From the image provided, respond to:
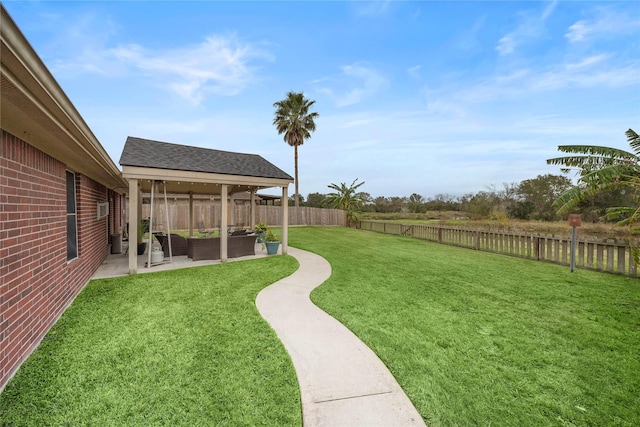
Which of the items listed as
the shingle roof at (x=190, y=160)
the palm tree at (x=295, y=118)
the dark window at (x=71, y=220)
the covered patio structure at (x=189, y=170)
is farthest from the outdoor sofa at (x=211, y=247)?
the palm tree at (x=295, y=118)

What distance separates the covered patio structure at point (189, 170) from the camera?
7156mm

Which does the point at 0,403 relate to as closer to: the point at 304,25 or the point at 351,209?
the point at 304,25

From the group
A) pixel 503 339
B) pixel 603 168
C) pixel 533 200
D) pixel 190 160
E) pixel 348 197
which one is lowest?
pixel 503 339

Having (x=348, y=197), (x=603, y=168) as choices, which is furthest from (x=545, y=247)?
(x=348, y=197)

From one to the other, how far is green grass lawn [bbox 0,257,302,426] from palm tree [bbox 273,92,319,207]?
22854 millimetres

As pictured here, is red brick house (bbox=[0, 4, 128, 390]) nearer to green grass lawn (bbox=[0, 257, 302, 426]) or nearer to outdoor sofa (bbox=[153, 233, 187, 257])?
green grass lawn (bbox=[0, 257, 302, 426])

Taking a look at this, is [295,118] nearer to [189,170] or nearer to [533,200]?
[189,170]

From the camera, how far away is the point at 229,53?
10.6 m

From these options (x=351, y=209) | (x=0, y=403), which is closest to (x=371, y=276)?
(x=0, y=403)

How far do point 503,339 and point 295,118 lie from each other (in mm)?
26270

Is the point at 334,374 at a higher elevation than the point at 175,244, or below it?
below

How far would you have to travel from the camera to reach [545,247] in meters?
9.03

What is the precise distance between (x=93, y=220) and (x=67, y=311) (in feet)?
11.5

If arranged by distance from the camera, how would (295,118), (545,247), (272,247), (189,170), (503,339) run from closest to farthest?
1. (503,339)
2. (189,170)
3. (545,247)
4. (272,247)
5. (295,118)
